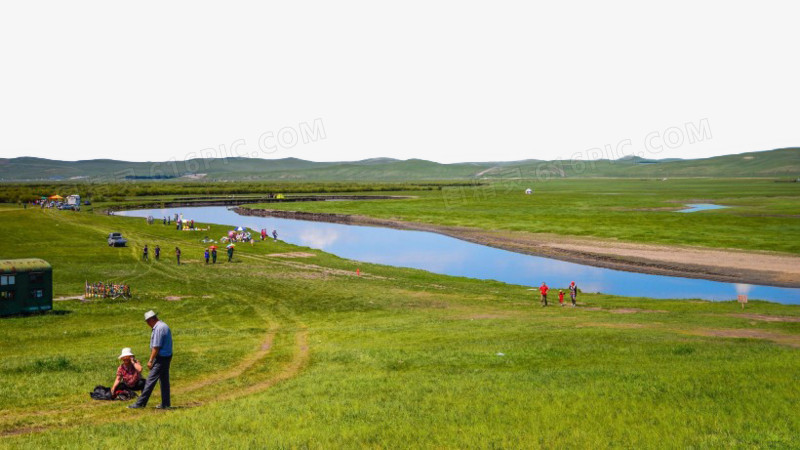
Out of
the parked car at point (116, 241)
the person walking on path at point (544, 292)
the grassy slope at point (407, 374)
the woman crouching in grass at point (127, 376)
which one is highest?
the parked car at point (116, 241)

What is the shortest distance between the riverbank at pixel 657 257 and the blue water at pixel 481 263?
215cm

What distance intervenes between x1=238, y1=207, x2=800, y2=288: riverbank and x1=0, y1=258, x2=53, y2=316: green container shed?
5770cm

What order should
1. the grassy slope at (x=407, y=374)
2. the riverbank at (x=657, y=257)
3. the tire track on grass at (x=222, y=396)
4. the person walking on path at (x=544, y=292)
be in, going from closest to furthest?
the grassy slope at (x=407, y=374) < the tire track on grass at (x=222, y=396) < the person walking on path at (x=544, y=292) < the riverbank at (x=657, y=257)

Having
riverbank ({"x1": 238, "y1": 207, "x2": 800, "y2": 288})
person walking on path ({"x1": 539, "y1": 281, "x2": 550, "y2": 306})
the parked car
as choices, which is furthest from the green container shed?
riverbank ({"x1": 238, "y1": 207, "x2": 800, "y2": 288})

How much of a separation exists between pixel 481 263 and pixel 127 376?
6368 cm

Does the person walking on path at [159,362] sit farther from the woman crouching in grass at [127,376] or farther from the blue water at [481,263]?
the blue water at [481,263]

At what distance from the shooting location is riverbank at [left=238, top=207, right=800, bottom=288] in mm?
64062

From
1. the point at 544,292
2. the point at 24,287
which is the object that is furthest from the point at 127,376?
the point at 544,292

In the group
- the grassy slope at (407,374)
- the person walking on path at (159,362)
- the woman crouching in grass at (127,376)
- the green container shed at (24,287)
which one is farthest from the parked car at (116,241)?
the person walking on path at (159,362)

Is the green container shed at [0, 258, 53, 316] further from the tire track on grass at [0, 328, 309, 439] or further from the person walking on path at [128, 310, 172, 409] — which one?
the person walking on path at [128, 310, 172, 409]

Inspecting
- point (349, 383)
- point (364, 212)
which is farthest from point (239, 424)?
point (364, 212)

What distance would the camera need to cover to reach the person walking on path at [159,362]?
52.7ft

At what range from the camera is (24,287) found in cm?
3503

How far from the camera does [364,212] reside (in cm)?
15062
